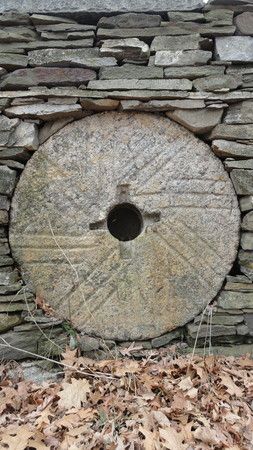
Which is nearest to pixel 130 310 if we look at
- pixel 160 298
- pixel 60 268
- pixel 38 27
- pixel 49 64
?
pixel 160 298

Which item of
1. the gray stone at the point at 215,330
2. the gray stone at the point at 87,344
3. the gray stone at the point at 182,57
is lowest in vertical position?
the gray stone at the point at 87,344

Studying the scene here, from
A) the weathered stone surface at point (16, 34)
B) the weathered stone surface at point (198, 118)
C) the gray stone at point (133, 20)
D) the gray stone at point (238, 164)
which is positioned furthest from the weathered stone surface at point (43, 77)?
the gray stone at point (238, 164)

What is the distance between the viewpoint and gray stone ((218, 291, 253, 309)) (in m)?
2.87

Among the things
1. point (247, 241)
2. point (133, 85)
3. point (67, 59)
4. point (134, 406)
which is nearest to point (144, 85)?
point (133, 85)

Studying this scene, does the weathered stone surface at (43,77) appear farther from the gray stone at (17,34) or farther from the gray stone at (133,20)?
the gray stone at (133,20)

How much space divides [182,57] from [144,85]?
0.32 metres

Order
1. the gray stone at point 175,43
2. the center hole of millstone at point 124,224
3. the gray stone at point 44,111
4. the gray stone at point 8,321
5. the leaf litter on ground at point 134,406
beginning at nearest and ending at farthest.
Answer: the leaf litter on ground at point 134,406
the gray stone at point 8,321
the gray stone at point 44,111
the gray stone at point 175,43
the center hole of millstone at point 124,224

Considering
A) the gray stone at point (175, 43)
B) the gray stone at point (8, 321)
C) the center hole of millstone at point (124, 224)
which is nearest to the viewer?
the gray stone at point (8, 321)

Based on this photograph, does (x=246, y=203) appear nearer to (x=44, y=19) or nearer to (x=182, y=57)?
(x=182, y=57)

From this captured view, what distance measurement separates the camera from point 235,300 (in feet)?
9.43

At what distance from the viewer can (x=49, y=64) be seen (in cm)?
290

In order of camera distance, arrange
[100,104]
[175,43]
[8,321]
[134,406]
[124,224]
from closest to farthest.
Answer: [134,406] → [8,321] → [100,104] → [175,43] → [124,224]

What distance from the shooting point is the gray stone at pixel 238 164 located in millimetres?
2904

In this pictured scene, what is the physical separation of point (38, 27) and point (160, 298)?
1897mm
